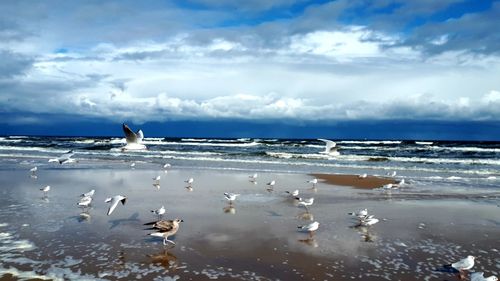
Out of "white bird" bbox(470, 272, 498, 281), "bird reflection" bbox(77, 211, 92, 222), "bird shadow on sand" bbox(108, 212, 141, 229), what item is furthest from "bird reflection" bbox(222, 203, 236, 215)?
"white bird" bbox(470, 272, 498, 281)

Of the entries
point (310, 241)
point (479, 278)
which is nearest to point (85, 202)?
point (310, 241)

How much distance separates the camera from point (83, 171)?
23.4 meters

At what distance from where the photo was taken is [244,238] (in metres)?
9.18

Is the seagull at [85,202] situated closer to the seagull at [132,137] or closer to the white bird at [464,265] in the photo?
the white bird at [464,265]

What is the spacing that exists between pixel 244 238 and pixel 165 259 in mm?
1975

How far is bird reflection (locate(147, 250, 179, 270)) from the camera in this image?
7.40m

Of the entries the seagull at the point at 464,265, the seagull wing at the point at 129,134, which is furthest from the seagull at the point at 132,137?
the seagull at the point at 464,265

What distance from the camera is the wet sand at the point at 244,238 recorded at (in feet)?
23.5

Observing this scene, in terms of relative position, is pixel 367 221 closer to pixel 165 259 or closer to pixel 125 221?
pixel 165 259

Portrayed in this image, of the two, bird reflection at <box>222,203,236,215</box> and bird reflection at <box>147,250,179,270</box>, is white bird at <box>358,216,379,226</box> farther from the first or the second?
bird reflection at <box>147,250,179,270</box>

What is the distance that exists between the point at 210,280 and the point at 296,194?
8.48 meters

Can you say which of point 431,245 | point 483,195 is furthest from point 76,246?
point 483,195

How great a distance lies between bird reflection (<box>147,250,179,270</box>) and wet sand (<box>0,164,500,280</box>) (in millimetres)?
32

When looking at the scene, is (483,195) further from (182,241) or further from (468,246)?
(182,241)
